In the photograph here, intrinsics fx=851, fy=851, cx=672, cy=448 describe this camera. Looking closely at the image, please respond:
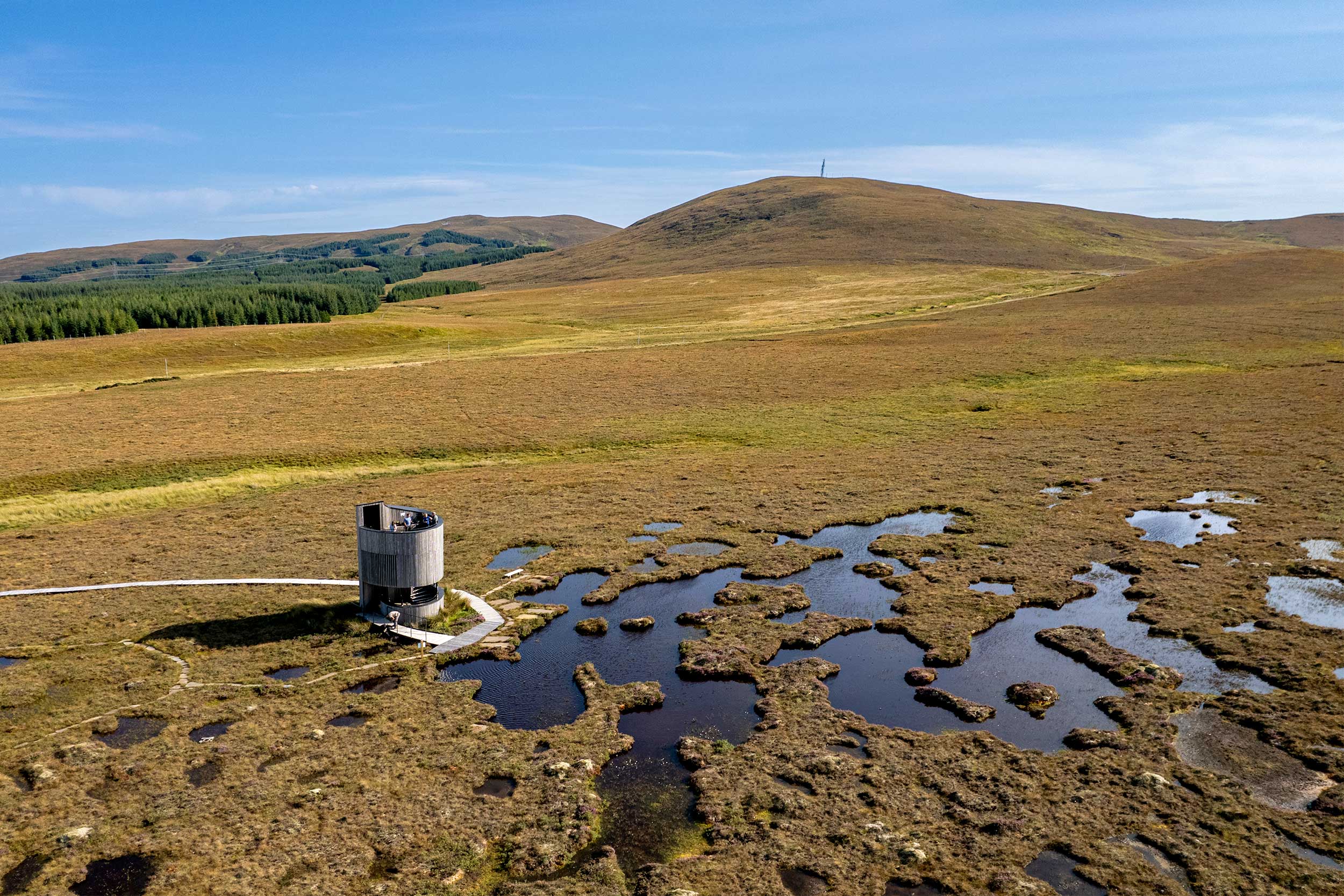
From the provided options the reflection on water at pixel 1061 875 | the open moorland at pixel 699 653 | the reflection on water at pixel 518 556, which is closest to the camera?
the reflection on water at pixel 1061 875

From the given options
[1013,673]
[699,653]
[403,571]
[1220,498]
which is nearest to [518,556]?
[403,571]

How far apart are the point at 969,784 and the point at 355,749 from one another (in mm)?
13568

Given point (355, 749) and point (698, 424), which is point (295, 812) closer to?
point (355, 749)

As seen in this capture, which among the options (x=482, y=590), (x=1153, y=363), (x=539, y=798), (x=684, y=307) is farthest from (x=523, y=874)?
(x=684, y=307)

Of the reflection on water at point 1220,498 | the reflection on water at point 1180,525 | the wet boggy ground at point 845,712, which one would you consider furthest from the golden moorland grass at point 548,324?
the reflection on water at point 1180,525

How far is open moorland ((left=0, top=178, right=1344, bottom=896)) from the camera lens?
16.0m

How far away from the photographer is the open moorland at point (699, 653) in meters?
16.0

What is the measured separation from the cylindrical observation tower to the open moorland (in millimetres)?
1151

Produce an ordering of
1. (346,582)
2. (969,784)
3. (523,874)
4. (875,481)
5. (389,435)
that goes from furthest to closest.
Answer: (389,435), (875,481), (346,582), (969,784), (523,874)

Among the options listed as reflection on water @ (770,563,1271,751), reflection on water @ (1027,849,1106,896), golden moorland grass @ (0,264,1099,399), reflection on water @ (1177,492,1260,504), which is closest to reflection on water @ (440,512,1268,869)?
reflection on water @ (770,563,1271,751)

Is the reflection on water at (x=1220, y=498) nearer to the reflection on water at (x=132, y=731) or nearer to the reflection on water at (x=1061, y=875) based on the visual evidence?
the reflection on water at (x=1061, y=875)

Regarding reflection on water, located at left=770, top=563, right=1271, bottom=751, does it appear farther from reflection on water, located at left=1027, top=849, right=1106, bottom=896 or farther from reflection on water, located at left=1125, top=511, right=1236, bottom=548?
reflection on water, located at left=1125, top=511, right=1236, bottom=548

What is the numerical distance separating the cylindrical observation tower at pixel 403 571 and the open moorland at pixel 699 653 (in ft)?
3.78

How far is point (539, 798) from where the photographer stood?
17.7 m
